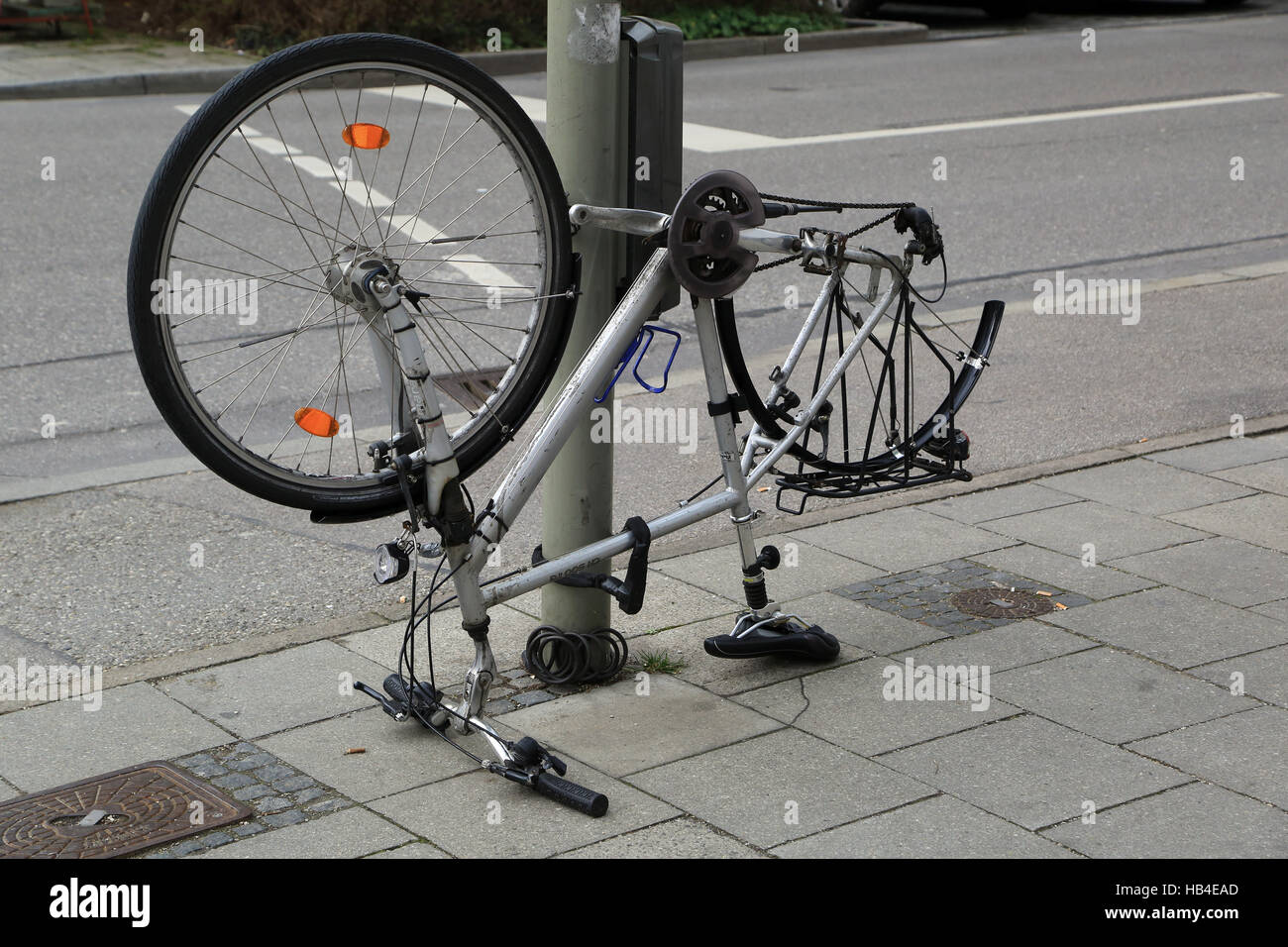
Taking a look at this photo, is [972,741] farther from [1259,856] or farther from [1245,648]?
[1245,648]

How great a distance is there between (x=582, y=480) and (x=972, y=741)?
3.98 feet

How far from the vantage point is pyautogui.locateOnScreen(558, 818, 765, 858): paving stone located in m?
3.50

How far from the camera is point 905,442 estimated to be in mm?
4531

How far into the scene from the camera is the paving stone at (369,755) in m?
3.84

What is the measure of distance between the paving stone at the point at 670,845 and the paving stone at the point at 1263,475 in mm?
3265

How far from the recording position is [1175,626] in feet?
15.5

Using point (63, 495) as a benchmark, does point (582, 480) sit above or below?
above

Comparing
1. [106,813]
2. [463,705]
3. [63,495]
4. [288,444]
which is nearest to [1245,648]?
[463,705]

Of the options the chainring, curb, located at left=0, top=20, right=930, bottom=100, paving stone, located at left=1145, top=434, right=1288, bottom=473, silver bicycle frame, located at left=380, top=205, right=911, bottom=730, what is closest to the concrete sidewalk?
silver bicycle frame, located at left=380, top=205, right=911, bottom=730

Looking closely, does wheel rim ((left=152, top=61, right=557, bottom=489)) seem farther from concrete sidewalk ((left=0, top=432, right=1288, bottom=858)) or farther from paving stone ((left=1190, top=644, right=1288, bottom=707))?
paving stone ((left=1190, top=644, right=1288, bottom=707))

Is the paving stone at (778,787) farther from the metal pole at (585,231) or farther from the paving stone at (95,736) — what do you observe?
the paving stone at (95,736)

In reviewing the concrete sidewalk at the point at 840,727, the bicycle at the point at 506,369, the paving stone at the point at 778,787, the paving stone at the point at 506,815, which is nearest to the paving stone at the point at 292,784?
the concrete sidewalk at the point at 840,727

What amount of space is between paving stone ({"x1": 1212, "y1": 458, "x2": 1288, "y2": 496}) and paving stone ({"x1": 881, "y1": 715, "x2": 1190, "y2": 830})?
2340 mm

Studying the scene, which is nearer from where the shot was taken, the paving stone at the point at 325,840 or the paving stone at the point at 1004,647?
the paving stone at the point at 325,840
